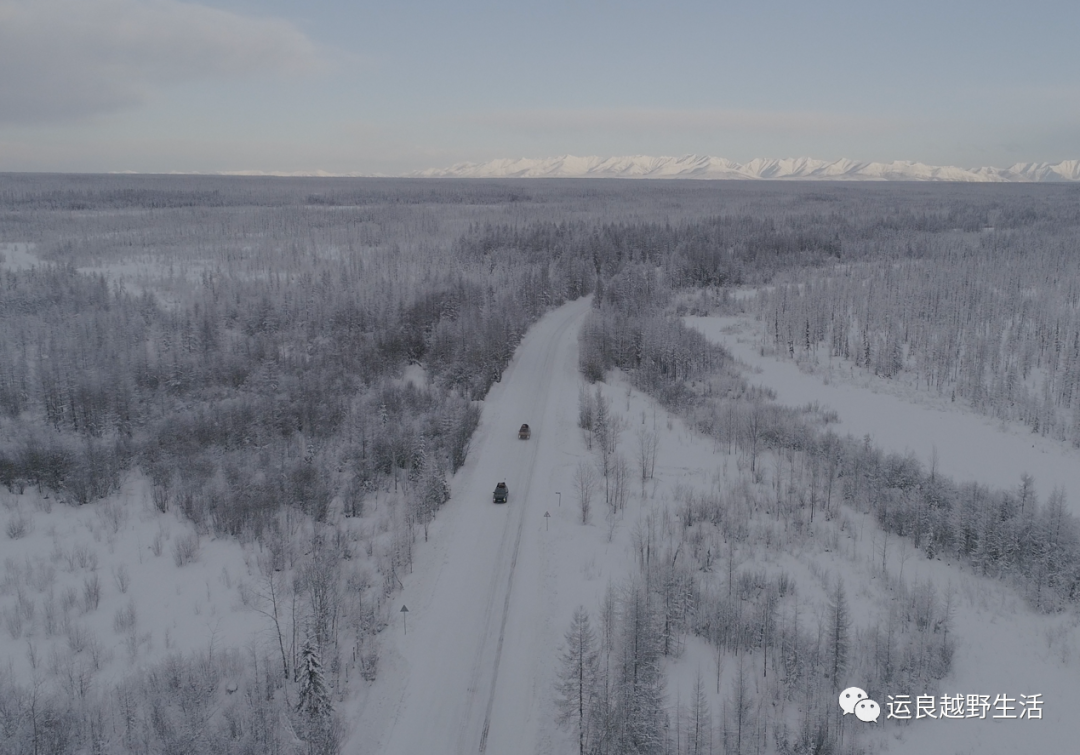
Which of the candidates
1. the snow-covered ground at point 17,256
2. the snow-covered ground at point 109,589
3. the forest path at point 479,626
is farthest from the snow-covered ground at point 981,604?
the snow-covered ground at point 17,256

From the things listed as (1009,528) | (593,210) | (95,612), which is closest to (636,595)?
(1009,528)

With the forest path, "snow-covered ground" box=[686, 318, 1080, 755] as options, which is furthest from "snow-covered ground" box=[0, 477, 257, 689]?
"snow-covered ground" box=[686, 318, 1080, 755]

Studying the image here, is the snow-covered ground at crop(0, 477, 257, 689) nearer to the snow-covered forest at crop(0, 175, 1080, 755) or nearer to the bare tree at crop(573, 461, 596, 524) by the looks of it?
the snow-covered forest at crop(0, 175, 1080, 755)

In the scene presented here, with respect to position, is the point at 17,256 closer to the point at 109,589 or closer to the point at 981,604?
the point at 109,589

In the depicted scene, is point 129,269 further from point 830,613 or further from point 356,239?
point 830,613

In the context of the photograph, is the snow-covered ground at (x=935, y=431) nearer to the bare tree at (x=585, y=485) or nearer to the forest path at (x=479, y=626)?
the bare tree at (x=585, y=485)

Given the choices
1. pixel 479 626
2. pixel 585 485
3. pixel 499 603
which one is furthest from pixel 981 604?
pixel 479 626

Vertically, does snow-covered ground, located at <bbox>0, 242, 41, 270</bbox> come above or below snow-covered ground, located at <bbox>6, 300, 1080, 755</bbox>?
above
